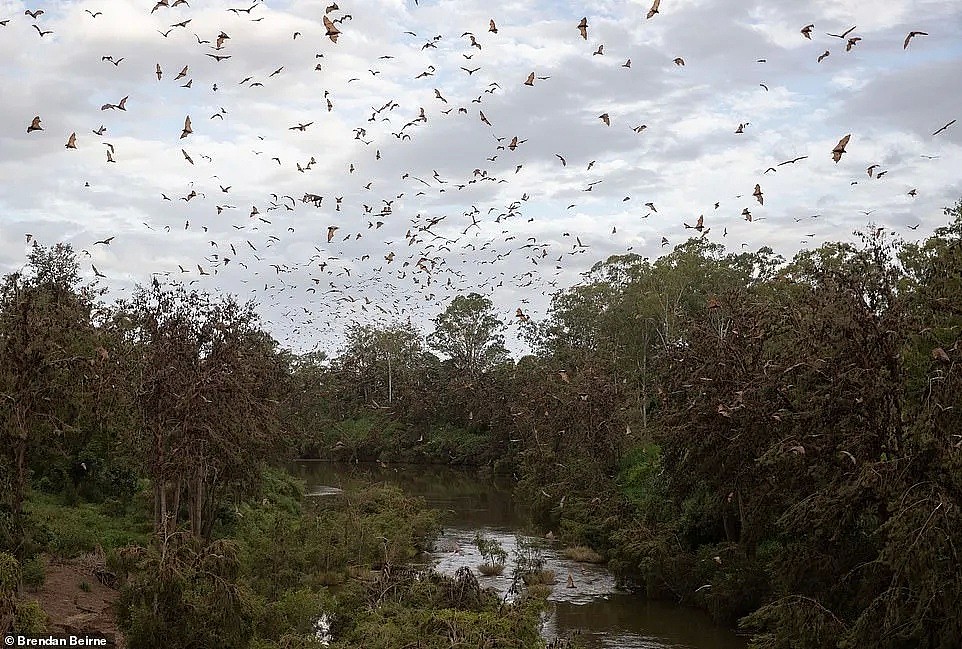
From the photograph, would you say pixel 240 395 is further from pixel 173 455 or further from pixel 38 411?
pixel 38 411

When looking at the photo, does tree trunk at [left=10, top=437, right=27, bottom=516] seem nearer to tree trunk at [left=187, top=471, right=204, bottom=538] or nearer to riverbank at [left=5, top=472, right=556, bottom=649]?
riverbank at [left=5, top=472, right=556, bottom=649]

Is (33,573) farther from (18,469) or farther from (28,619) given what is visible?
(28,619)

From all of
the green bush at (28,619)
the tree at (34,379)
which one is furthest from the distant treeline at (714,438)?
the green bush at (28,619)

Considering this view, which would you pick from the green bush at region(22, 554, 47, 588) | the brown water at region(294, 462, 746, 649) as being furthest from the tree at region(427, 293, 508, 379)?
the green bush at region(22, 554, 47, 588)

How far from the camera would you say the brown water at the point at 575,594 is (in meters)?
20.5

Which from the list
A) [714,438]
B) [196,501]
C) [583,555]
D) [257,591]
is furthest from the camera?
[583,555]

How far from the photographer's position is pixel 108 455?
28.3 m

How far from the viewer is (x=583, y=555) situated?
29062mm

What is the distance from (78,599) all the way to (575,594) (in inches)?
495

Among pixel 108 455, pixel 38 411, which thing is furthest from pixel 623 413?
pixel 38 411

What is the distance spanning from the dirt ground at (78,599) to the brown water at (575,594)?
840cm

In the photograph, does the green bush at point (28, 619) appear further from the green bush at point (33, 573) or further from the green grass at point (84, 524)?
the green grass at point (84, 524)

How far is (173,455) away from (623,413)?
72.2 ft

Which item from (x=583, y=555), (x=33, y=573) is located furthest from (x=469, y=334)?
(x=33, y=573)
